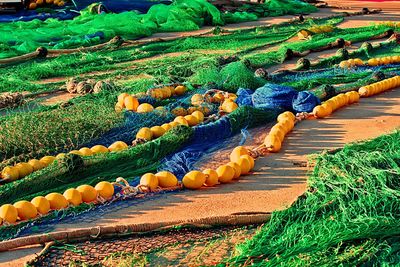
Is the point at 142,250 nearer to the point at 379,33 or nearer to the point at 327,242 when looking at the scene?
the point at 327,242

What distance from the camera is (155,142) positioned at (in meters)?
4.86

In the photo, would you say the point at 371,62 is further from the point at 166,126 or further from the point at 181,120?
the point at 166,126

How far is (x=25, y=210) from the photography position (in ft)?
12.4

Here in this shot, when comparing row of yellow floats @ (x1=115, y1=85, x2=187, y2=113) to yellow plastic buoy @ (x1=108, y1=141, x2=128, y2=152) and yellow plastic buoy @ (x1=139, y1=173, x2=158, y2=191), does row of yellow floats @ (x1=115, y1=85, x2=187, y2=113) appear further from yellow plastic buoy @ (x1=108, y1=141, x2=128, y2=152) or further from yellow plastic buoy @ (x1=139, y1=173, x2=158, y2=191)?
yellow plastic buoy @ (x1=139, y1=173, x2=158, y2=191)

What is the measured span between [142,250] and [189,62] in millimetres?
4739

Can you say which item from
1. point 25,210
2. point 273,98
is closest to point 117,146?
point 25,210

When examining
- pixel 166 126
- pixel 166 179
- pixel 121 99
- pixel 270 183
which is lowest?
pixel 270 183

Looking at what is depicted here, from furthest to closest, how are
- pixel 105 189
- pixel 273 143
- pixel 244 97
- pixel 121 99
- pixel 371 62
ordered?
pixel 371 62 < pixel 244 97 < pixel 121 99 < pixel 273 143 < pixel 105 189

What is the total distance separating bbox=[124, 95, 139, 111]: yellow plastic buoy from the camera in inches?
228

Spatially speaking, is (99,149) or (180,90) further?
(180,90)

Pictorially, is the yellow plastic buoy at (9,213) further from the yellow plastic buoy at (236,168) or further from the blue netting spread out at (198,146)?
the yellow plastic buoy at (236,168)

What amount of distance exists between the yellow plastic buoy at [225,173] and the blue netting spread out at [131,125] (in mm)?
1000

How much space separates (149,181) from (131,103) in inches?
66.5

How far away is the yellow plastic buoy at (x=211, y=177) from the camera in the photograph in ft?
14.4
